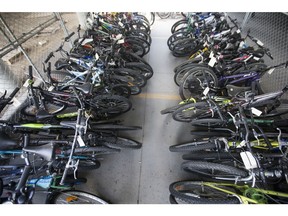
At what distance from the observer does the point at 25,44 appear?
→ 4.51 metres

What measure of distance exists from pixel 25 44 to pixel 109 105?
3547mm

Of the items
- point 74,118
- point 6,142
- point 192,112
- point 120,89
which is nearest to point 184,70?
point 192,112

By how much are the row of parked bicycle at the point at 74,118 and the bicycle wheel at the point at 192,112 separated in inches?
28.1

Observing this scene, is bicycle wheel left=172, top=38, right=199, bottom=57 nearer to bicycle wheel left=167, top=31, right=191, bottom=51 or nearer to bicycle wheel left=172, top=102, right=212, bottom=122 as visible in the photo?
bicycle wheel left=167, top=31, right=191, bottom=51

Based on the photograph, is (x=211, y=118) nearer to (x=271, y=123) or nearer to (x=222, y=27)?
(x=271, y=123)

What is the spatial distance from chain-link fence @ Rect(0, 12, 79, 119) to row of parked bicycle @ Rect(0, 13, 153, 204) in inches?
14.6

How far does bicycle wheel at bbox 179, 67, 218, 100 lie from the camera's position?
2756 mm

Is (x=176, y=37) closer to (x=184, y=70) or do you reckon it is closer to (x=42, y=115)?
(x=184, y=70)

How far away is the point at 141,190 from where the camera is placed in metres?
2.19

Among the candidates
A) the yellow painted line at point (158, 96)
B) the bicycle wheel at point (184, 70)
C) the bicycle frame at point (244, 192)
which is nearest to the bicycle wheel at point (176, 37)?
the bicycle wheel at point (184, 70)

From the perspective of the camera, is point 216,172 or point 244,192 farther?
point 216,172

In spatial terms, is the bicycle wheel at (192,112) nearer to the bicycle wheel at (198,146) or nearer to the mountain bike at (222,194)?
the bicycle wheel at (198,146)

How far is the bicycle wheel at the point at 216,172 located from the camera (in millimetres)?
1565
